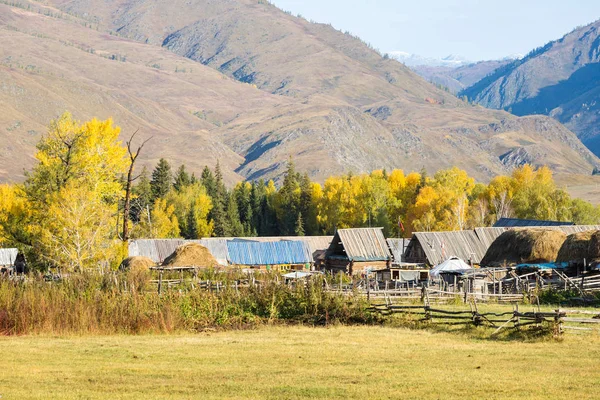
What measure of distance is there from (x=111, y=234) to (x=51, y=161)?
535 cm

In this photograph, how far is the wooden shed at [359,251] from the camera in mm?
59844

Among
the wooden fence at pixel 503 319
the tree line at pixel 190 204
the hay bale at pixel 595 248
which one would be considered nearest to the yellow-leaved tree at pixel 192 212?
the tree line at pixel 190 204

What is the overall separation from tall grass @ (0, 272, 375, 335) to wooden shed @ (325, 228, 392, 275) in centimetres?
3017

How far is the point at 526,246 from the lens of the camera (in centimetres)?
4903

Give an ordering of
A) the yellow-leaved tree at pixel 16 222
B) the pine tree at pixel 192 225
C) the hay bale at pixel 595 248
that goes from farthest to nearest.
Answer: the pine tree at pixel 192 225
the yellow-leaved tree at pixel 16 222
the hay bale at pixel 595 248

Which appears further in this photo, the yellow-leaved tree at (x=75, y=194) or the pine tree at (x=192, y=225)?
the pine tree at (x=192, y=225)

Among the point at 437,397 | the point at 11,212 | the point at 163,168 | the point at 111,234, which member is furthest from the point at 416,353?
the point at 163,168

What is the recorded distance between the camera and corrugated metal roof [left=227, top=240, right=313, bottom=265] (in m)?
62.9

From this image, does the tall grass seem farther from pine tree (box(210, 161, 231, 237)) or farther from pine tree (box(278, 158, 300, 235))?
pine tree (box(278, 158, 300, 235))

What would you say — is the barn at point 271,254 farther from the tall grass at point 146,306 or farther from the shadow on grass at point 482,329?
the shadow on grass at point 482,329

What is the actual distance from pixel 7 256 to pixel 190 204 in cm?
3948

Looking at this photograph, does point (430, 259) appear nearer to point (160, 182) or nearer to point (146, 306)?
point (146, 306)

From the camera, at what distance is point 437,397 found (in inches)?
581

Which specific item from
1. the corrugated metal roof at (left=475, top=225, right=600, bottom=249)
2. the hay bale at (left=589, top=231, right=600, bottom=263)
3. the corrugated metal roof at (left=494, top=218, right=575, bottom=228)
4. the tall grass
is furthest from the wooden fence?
the corrugated metal roof at (left=494, top=218, right=575, bottom=228)
